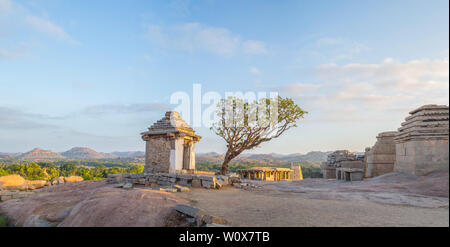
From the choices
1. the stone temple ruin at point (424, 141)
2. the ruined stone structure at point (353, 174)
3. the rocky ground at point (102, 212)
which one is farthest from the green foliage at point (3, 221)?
the ruined stone structure at point (353, 174)

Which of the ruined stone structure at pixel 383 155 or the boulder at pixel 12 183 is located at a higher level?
the ruined stone structure at pixel 383 155

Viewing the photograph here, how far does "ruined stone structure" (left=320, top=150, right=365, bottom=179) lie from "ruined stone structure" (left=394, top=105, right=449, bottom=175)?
5.84 metres

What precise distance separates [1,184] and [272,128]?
20.1m

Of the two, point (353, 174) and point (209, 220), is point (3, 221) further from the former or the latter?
point (353, 174)

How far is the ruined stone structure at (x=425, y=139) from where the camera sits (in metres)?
9.95

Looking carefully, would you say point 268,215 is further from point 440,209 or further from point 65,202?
point 65,202

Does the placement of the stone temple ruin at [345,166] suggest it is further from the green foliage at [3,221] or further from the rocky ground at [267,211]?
the green foliage at [3,221]

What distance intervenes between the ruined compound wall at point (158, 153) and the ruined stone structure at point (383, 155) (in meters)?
12.3

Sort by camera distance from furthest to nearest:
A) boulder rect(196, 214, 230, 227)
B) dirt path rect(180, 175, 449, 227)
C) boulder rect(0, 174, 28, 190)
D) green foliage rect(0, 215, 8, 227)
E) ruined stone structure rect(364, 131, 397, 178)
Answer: boulder rect(0, 174, 28, 190)
ruined stone structure rect(364, 131, 397, 178)
green foliage rect(0, 215, 8, 227)
dirt path rect(180, 175, 449, 227)
boulder rect(196, 214, 230, 227)

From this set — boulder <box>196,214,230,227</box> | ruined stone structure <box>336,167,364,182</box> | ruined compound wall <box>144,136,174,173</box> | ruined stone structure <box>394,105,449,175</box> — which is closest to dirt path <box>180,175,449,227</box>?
boulder <box>196,214,230,227</box>

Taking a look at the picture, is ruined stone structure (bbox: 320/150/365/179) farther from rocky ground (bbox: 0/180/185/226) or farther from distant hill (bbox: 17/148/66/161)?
distant hill (bbox: 17/148/66/161)

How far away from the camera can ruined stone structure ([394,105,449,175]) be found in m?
9.95

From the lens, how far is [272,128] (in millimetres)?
21109
